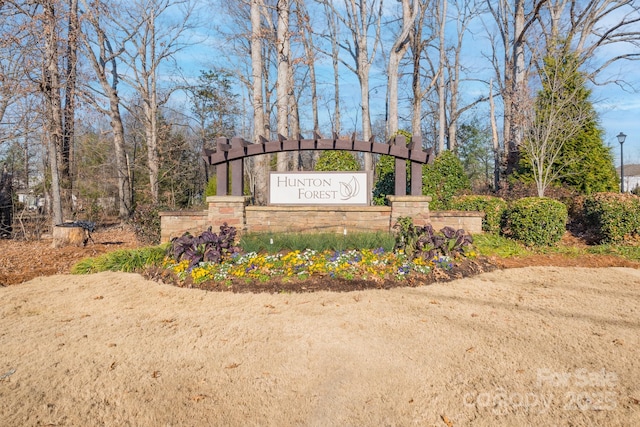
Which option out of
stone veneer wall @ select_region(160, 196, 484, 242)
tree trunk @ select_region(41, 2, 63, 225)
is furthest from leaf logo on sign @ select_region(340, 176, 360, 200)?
tree trunk @ select_region(41, 2, 63, 225)

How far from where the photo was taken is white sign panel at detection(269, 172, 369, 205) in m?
6.83

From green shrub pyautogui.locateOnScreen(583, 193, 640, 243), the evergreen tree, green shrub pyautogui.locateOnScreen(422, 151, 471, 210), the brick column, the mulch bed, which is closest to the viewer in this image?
the mulch bed

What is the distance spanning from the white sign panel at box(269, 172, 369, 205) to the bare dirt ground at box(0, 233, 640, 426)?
2684 millimetres

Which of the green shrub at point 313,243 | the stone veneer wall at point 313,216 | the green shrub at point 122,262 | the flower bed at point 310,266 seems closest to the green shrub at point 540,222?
the stone veneer wall at point 313,216

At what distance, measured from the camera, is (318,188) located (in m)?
6.87

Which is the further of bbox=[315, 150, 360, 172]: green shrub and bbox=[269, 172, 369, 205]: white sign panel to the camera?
bbox=[315, 150, 360, 172]: green shrub

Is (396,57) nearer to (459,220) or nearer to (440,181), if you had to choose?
(440,181)

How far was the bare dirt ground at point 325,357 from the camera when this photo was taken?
82.7 inches

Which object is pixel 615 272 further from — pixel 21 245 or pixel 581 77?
pixel 21 245

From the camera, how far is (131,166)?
1404 cm

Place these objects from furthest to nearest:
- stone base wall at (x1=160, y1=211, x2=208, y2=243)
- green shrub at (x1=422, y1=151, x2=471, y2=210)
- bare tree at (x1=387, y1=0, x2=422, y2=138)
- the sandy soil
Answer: bare tree at (x1=387, y1=0, x2=422, y2=138) < green shrub at (x1=422, y1=151, x2=471, y2=210) < stone base wall at (x1=160, y1=211, x2=208, y2=243) < the sandy soil

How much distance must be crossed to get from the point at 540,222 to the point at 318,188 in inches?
166

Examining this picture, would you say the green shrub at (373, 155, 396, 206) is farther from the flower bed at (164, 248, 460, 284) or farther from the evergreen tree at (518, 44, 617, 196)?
the evergreen tree at (518, 44, 617, 196)

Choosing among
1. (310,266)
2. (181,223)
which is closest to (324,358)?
(310,266)
